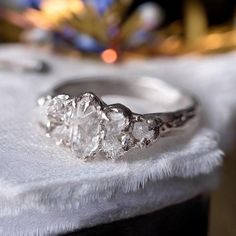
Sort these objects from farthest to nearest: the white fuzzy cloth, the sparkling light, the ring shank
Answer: the sparkling light < the ring shank < the white fuzzy cloth

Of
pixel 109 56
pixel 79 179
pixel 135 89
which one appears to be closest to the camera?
pixel 79 179

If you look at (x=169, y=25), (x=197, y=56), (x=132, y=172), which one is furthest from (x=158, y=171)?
(x=169, y=25)

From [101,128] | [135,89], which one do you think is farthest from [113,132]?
[135,89]

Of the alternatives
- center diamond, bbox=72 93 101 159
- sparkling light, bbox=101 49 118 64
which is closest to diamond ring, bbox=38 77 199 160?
center diamond, bbox=72 93 101 159

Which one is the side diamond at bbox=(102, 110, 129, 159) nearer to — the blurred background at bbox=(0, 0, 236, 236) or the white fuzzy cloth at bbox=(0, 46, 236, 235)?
the white fuzzy cloth at bbox=(0, 46, 236, 235)

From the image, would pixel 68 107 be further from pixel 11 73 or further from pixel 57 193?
pixel 11 73

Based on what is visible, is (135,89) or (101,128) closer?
(101,128)

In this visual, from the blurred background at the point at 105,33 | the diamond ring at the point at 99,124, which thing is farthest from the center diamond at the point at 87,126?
the blurred background at the point at 105,33

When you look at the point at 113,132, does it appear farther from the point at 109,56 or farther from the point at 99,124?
the point at 109,56
